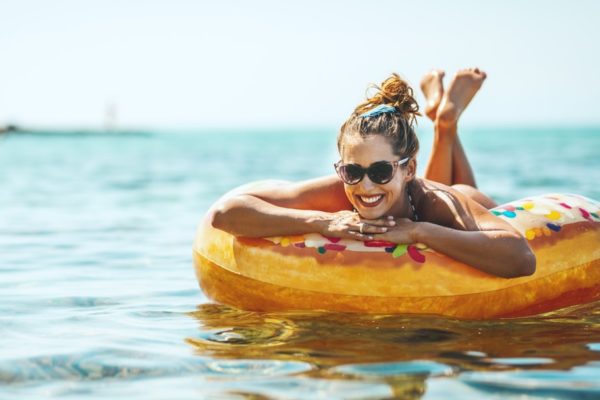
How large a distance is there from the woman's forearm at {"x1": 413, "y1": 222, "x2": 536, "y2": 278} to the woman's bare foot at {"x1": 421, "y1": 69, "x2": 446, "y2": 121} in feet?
6.85

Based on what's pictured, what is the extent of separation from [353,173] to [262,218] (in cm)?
60

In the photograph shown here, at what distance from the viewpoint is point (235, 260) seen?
477 cm

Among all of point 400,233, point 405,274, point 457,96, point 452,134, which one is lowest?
point 405,274

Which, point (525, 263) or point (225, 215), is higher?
point (225, 215)

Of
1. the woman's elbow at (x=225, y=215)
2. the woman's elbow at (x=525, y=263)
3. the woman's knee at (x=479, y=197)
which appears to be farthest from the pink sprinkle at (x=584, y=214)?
the woman's elbow at (x=225, y=215)

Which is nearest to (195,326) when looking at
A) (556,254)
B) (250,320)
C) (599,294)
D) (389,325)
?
(250,320)

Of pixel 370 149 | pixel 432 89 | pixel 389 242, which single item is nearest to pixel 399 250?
pixel 389 242

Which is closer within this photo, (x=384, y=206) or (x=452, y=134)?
(x=384, y=206)

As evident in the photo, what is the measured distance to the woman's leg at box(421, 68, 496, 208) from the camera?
6.02 metres

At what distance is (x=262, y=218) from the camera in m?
4.58

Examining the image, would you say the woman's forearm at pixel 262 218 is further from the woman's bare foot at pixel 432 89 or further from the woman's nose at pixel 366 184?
the woman's bare foot at pixel 432 89

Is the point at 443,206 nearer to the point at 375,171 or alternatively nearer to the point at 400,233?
the point at 400,233

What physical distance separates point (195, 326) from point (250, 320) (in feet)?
1.05

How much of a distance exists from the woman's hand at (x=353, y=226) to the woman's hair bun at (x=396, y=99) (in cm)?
58
